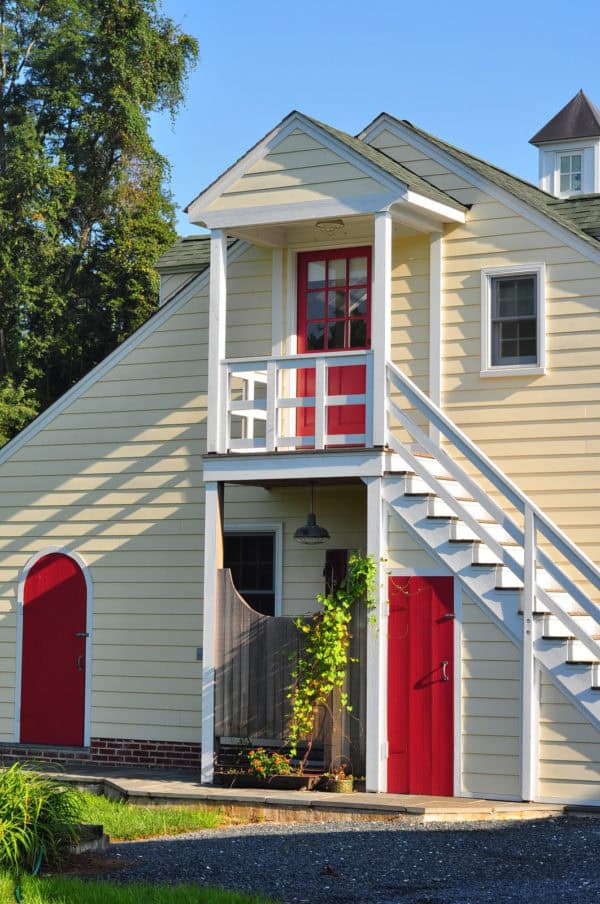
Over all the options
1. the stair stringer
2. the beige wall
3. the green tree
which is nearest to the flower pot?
the stair stringer

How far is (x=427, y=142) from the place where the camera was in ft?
51.3

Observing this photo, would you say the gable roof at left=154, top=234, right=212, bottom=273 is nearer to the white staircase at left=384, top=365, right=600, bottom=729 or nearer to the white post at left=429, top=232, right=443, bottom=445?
the white post at left=429, top=232, right=443, bottom=445

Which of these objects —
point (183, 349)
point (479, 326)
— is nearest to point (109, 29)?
point (183, 349)

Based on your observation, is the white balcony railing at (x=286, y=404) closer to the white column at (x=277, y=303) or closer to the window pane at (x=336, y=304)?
the white column at (x=277, y=303)

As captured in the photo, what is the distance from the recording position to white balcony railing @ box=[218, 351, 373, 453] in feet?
46.5

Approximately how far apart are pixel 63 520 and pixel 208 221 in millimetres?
4081

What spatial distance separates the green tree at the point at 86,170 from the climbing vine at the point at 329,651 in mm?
17020

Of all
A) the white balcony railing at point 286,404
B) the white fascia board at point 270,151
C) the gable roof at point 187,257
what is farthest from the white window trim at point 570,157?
the white fascia board at point 270,151

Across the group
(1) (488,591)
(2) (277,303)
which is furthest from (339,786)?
(2) (277,303)

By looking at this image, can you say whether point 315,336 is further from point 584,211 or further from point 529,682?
point 529,682

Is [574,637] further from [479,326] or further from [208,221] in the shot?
[208,221]

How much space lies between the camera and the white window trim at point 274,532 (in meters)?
15.7

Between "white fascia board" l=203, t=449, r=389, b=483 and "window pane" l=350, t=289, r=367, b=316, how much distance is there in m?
2.19

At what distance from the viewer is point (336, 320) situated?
1580cm
